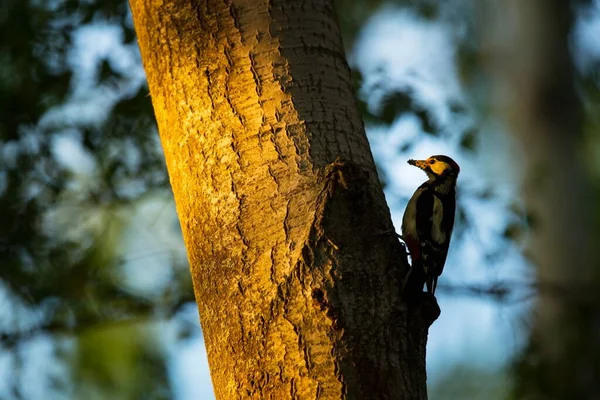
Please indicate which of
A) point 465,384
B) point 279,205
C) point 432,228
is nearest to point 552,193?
point 432,228

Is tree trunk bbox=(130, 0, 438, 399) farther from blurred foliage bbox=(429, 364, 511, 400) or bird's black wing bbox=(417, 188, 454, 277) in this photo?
blurred foliage bbox=(429, 364, 511, 400)

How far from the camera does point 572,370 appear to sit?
5207mm

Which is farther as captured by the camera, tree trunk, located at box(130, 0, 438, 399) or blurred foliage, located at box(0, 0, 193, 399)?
blurred foliage, located at box(0, 0, 193, 399)

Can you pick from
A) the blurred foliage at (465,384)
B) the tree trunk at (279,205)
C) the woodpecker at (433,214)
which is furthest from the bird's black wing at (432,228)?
the blurred foliage at (465,384)

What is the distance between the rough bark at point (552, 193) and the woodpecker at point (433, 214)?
0.67 m

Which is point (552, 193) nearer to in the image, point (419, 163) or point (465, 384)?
point (419, 163)

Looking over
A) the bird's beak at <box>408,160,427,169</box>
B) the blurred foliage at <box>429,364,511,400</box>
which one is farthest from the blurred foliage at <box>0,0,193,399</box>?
the blurred foliage at <box>429,364,511,400</box>

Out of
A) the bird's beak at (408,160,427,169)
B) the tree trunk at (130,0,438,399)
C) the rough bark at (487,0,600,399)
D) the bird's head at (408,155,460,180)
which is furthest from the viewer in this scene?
the rough bark at (487,0,600,399)

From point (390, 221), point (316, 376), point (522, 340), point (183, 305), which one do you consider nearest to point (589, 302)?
point (522, 340)

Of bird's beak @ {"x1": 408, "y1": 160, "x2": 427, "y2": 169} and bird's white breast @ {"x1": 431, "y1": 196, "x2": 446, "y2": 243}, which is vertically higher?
bird's beak @ {"x1": 408, "y1": 160, "x2": 427, "y2": 169}

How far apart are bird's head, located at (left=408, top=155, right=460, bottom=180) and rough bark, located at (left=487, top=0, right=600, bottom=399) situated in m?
0.63

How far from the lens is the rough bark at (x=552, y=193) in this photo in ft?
17.0

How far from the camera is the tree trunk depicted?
2098 millimetres

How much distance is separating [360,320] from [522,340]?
313 cm
